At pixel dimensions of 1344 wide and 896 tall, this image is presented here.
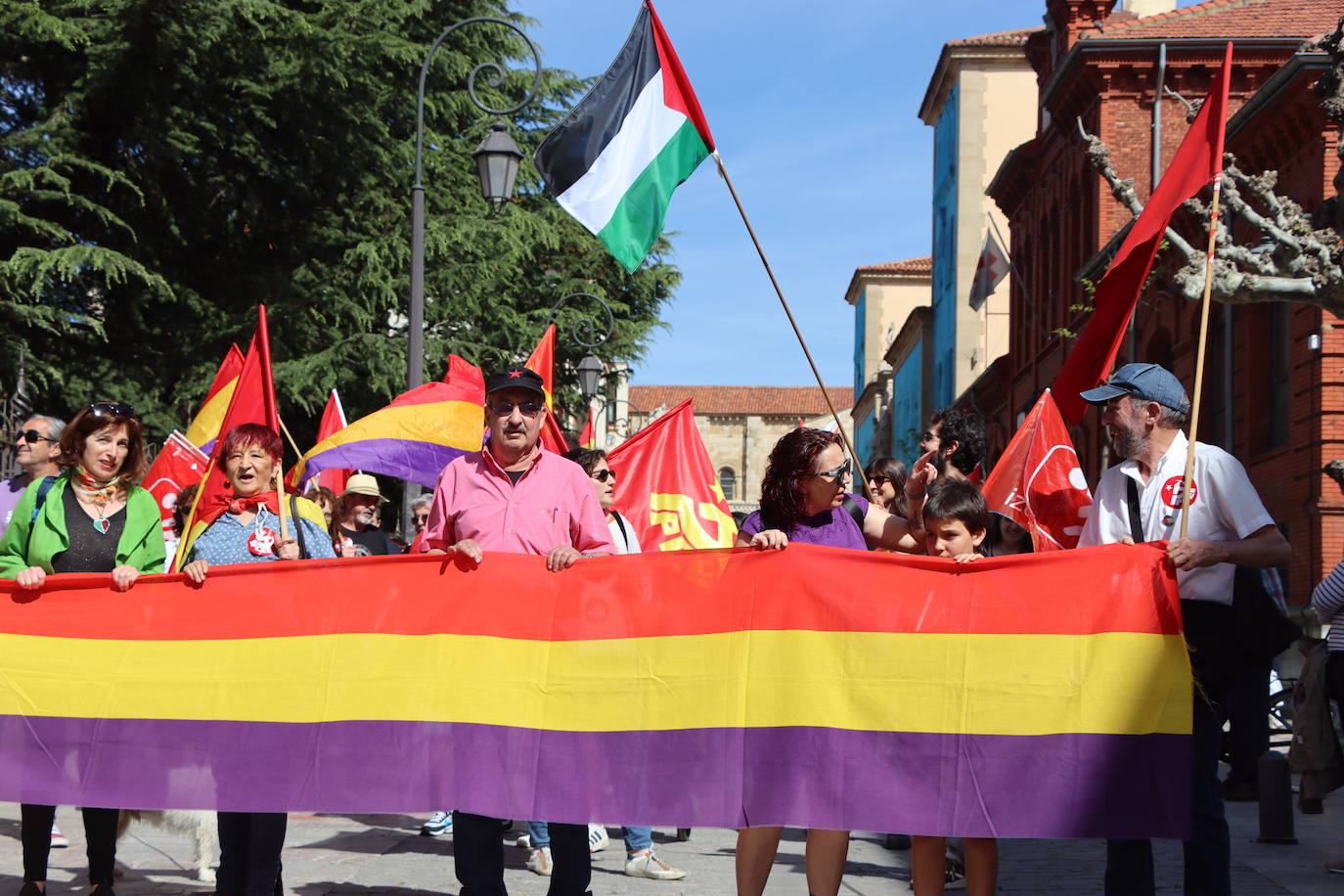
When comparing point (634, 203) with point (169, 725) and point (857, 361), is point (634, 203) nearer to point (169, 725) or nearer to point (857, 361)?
point (169, 725)

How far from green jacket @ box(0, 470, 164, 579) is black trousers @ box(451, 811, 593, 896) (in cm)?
174

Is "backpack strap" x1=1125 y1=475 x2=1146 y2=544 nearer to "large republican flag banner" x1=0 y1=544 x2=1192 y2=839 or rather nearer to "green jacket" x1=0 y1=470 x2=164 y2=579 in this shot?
"large republican flag banner" x1=0 y1=544 x2=1192 y2=839

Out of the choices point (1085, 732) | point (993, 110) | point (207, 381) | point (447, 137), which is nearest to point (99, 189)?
point (207, 381)

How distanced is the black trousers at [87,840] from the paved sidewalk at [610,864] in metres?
0.78

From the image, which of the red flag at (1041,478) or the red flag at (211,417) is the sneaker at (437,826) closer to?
the red flag at (211,417)

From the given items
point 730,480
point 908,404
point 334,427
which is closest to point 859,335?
point 908,404

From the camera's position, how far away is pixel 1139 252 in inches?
248

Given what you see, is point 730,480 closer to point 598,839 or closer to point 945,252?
point 945,252

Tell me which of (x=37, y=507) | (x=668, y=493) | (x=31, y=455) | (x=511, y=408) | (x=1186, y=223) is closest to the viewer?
(x=511, y=408)

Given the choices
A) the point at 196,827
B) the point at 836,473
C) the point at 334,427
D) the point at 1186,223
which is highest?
the point at 1186,223

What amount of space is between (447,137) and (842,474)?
75.1 ft

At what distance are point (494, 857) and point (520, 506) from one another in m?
1.22

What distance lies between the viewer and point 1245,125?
2578 centimetres

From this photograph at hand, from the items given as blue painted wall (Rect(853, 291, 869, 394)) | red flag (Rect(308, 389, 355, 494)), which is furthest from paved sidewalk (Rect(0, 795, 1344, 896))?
blue painted wall (Rect(853, 291, 869, 394))
